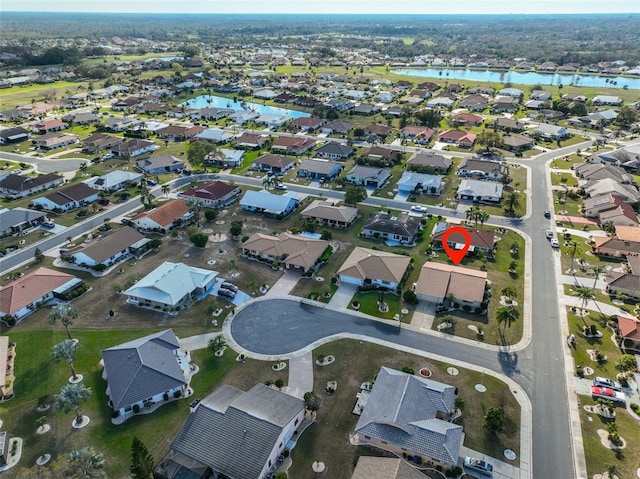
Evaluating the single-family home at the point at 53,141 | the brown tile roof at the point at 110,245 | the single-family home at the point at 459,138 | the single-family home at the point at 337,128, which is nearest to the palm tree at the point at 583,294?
the brown tile roof at the point at 110,245

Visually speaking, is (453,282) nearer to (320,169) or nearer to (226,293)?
(226,293)

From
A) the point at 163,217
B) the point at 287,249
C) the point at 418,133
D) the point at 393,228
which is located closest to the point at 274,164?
the point at 163,217

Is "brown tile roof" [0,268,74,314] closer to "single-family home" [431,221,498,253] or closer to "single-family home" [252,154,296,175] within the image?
"single-family home" [252,154,296,175]

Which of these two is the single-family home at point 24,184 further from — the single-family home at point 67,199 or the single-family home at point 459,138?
the single-family home at point 459,138

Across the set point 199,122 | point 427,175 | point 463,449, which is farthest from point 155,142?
point 463,449

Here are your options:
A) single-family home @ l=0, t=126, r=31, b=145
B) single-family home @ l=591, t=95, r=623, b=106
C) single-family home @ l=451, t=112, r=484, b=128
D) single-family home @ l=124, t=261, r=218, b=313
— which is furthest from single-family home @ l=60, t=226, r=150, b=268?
single-family home @ l=591, t=95, r=623, b=106

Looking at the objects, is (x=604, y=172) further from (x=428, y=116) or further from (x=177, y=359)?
(x=177, y=359)
